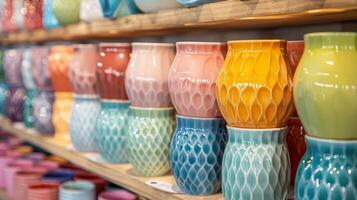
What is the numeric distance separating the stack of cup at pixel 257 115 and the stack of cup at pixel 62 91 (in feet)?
2.76

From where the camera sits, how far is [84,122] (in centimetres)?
136

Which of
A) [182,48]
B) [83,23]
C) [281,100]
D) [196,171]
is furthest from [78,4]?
[281,100]

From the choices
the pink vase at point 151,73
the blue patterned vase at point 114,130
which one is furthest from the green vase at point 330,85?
the blue patterned vase at point 114,130

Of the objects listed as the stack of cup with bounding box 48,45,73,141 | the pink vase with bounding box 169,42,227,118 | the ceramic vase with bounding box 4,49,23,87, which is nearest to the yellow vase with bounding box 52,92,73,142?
the stack of cup with bounding box 48,45,73,141

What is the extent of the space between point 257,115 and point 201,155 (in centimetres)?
17

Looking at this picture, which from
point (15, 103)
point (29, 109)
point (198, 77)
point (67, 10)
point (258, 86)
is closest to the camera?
point (258, 86)

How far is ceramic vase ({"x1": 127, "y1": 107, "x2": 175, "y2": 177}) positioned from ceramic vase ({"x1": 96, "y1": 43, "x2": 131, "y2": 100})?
14 cm

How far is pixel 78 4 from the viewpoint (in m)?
1.40

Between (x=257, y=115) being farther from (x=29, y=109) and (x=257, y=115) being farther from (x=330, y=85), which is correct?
(x=29, y=109)

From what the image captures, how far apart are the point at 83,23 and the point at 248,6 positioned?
710 mm

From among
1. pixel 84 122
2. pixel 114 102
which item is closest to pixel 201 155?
pixel 114 102

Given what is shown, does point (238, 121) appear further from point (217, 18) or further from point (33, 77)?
point (33, 77)

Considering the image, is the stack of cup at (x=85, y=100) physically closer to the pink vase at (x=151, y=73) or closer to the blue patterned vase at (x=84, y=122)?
→ the blue patterned vase at (x=84, y=122)

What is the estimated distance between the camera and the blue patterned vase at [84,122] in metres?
1.36
